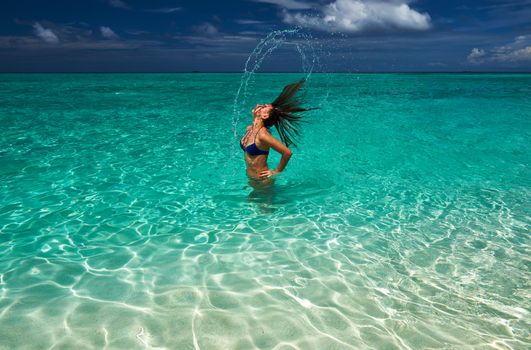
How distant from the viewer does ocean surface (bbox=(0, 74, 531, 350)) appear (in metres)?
3.22

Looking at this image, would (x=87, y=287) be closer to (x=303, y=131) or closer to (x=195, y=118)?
(x=303, y=131)

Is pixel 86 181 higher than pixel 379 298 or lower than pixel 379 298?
lower

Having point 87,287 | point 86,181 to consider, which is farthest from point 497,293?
point 86,181

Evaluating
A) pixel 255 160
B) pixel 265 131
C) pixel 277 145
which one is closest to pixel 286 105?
pixel 265 131

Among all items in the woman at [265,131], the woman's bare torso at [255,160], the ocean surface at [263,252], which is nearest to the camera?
the ocean surface at [263,252]

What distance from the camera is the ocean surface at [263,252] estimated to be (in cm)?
322

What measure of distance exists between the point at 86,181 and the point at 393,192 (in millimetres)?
5985

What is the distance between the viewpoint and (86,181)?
24.2 feet

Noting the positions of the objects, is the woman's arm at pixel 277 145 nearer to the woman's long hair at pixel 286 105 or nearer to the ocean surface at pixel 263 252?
the woman's long hair at pixel 286 105

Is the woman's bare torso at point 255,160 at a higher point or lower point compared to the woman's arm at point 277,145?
lower

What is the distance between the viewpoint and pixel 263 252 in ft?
14.9

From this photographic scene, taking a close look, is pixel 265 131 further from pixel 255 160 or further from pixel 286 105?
pixel 286 105

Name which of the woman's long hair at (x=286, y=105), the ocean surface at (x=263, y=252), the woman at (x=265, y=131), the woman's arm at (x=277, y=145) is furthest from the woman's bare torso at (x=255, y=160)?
the ocean surface at (x=263, y=252)

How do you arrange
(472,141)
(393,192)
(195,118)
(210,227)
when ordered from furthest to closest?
(195,118) < (472,141) < (393,192) < (210,227)
